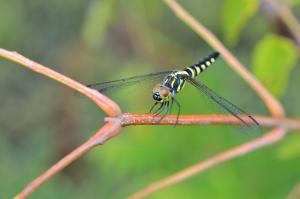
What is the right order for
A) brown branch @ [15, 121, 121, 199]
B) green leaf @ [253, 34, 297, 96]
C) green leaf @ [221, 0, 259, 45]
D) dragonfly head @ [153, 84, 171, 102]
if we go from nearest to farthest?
brown branch @ [15, 121, 121, 199], dragonfly head @ [153, 84, 171, 102], green leaf @ [221, 0, 259, 45], green leaf @ [253, 34, 297, 96]

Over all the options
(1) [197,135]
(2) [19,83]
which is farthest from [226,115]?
(2) [19,83]

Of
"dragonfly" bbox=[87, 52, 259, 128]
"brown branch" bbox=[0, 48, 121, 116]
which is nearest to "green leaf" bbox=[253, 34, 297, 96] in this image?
"dragonfly" bbox=[87, 52, 259, 128]

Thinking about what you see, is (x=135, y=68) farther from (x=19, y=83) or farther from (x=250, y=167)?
(x=19, y=83)

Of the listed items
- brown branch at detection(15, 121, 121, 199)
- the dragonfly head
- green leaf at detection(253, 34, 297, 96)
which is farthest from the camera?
green leaf at detection(253, 34, 297, 96)

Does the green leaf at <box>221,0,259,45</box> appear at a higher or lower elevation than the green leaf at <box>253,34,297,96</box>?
higher

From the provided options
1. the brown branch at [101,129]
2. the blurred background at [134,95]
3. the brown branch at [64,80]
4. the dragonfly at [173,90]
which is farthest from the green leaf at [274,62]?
the brown branch at [64,80]

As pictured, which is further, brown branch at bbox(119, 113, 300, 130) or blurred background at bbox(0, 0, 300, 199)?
blurred background at bbox(0, 0, 300, 199)

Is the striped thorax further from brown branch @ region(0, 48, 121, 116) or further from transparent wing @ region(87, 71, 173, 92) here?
brown branch @ region(0, 48, 121, 116)
